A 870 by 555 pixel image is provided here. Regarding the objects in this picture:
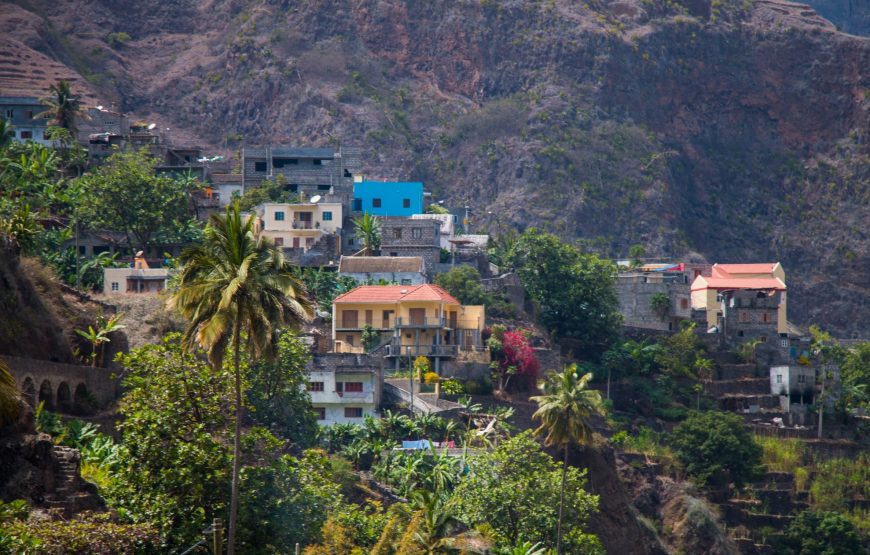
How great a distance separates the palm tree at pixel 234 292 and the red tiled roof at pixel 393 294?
42239 millimetres

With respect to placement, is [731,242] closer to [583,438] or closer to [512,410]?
[512,410]

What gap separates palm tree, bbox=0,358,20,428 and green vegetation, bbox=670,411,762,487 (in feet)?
177

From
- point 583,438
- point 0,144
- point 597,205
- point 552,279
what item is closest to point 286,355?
point 583,438

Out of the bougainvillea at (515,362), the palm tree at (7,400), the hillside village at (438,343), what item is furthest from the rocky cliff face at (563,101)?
the palm tree at (7,400)

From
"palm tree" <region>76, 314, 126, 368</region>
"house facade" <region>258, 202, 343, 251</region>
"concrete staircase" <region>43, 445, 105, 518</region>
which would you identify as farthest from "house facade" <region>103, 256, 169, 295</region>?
"concrete staircase" <region>43, 445, 105, 518</region>

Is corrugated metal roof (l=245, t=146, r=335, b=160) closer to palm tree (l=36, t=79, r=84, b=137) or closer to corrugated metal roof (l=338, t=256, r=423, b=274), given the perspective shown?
palm tree (l=36, t=79, r=84, b=137)

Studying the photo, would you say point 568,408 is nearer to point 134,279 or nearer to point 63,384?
point 63,384

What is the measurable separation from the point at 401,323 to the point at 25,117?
143 feet

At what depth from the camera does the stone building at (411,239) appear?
106 m

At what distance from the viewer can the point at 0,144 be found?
359 feet

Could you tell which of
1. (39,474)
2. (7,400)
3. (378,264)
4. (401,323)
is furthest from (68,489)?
(378,264)

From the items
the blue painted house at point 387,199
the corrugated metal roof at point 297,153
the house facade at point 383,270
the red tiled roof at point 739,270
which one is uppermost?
the corrugated metal roof at point 297,153

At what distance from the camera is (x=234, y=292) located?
165ft

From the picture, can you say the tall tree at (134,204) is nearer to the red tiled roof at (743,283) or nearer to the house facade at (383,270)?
the house facade at (383,270)
